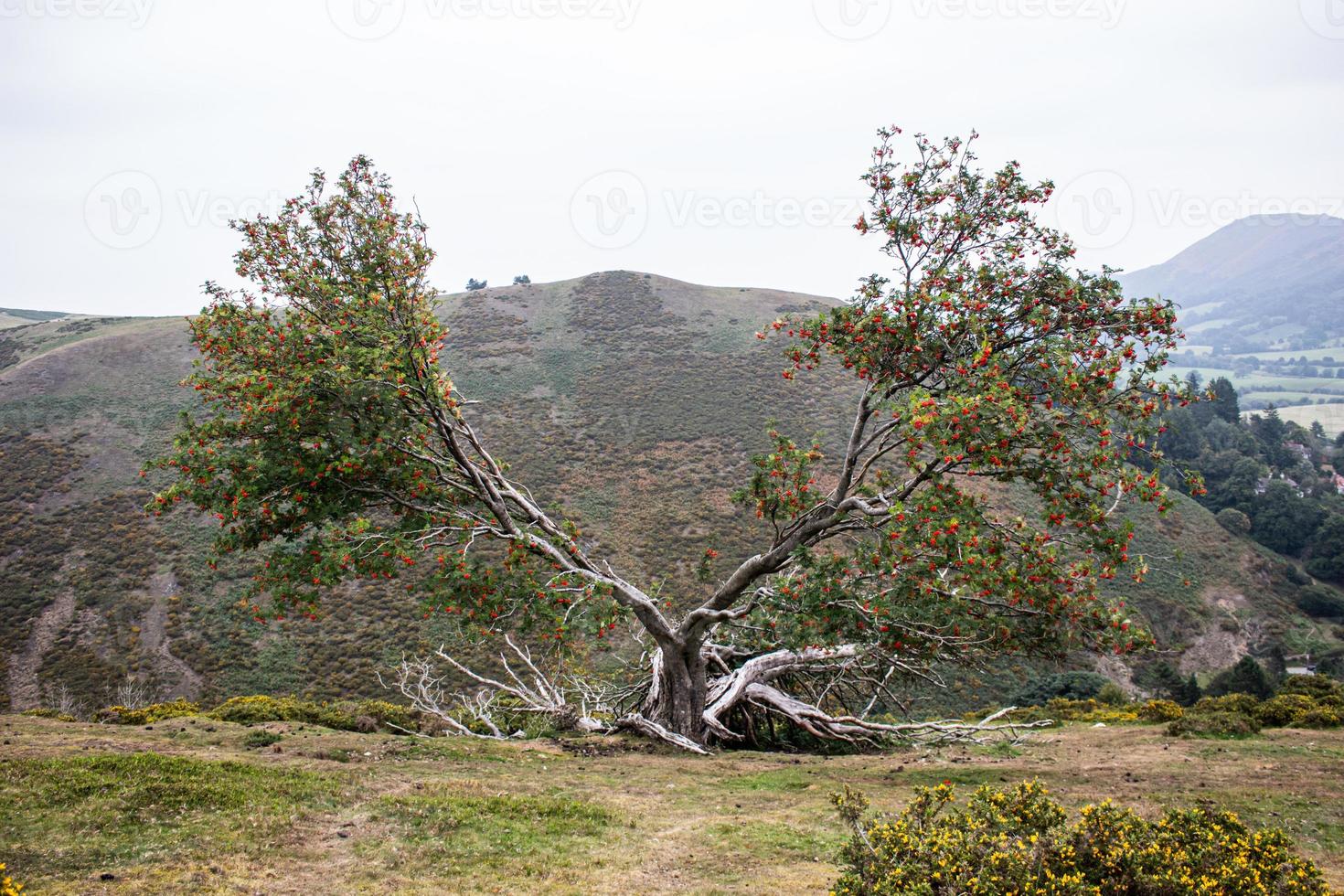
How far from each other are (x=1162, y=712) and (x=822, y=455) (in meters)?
11.1

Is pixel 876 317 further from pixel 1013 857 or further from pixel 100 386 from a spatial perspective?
pixel 100 386

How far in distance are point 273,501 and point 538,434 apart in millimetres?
37281

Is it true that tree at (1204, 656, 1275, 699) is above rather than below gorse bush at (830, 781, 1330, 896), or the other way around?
below

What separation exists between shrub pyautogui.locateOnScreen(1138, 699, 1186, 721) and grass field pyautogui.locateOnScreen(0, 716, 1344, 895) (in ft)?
11.7

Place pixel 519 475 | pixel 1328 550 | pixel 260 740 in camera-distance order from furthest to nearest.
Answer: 1. pixel 1328 550
2. pixel 519 475
3. pixel 260 740

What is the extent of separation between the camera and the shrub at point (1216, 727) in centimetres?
1339

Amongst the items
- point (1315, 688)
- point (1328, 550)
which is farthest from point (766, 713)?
point (1328, 550)

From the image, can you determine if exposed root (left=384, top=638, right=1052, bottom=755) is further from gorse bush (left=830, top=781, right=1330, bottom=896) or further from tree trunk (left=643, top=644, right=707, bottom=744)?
gorse bush (left=830, top=781, right=1330, bottom=896)

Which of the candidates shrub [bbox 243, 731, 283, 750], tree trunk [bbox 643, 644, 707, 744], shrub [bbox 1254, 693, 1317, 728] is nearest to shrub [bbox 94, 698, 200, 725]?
shrub [bbox 243, 731, 283, 750]

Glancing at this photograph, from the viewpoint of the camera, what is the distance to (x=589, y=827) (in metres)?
7.62

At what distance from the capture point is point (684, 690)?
13.5m

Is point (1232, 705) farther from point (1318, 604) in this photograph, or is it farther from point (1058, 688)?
point (1318, 604)

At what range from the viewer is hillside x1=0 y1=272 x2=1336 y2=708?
91.0 feet

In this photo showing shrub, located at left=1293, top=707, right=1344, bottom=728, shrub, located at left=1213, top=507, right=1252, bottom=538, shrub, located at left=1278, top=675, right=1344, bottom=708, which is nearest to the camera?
shrub, located at left=1293, top=707, right=1344, bottom=728
